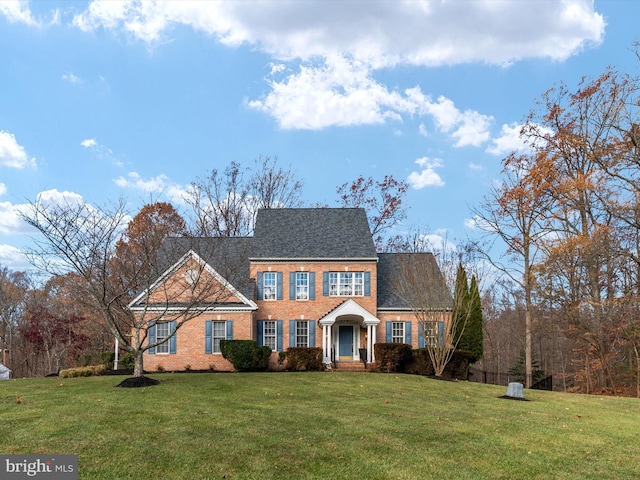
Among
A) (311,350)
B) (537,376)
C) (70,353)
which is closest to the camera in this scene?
(311,350)

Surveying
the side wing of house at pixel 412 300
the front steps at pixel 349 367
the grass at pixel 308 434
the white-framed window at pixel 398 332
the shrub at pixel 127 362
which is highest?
the side wing of house at pixel 412 300

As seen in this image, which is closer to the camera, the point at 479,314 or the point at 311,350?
the point at 311,350

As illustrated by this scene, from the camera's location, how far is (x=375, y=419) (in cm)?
1080

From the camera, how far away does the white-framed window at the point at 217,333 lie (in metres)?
24.2

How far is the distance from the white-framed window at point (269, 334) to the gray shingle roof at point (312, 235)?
132 inches

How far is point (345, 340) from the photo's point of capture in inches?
1042

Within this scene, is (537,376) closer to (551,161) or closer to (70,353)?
(551,161)

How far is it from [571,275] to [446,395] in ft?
46.9

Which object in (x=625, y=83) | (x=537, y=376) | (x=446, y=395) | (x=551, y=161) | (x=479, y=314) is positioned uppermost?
(x=625, y=83)

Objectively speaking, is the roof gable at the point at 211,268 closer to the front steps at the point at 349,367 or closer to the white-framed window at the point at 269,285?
the white-framed window at the point at 269,285

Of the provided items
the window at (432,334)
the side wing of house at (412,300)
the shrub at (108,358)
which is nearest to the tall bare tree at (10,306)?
the shrub at (108,358)

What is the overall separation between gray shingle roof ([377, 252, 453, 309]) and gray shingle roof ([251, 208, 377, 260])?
2053 millimetres

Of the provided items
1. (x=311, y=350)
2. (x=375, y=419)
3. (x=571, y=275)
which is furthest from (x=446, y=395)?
(x=571, y=275)

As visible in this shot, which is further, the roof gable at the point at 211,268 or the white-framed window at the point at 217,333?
the white-framed window at the point at 217,333
